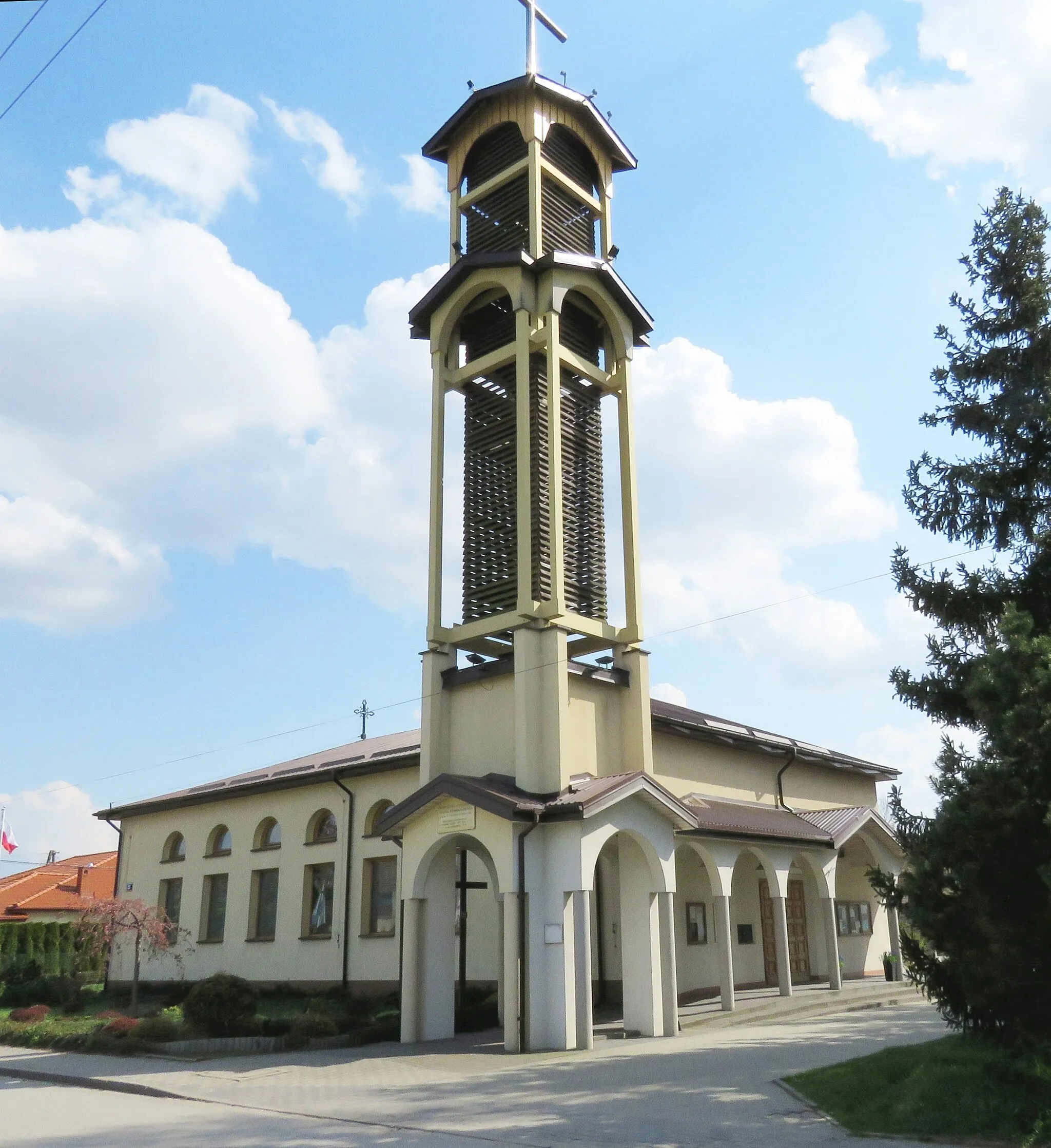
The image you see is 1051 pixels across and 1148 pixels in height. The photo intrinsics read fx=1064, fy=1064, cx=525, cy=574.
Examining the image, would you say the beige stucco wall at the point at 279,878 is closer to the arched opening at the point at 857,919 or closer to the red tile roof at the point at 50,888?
the arched opening at the point at 857,919

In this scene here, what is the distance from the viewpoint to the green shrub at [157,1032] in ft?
57.9

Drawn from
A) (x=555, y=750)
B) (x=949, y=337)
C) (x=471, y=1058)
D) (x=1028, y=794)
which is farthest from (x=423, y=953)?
(x=949, y=337)

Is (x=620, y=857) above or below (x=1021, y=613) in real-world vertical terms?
below

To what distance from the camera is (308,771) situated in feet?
87.9

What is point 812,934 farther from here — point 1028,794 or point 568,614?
point 1028,794

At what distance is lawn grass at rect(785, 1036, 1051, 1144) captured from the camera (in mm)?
8969

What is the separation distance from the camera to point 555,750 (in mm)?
17828

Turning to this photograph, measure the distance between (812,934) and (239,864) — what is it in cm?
1488

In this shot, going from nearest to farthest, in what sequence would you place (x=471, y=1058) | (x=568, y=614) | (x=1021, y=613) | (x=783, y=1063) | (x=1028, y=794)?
(x=1028, y=794) < (x=1021, y=613) < (x=783, y=1063) < (x=471, y=1058) < (x=568, y=614)

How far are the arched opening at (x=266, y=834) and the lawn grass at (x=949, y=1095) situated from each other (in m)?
18.9

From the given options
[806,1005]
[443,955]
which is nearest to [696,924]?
[806,1005]

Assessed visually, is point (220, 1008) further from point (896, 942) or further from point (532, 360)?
point (896, 942)

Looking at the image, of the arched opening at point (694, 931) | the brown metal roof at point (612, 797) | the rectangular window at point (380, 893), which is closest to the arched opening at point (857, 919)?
the arched opening at point (694, 931)

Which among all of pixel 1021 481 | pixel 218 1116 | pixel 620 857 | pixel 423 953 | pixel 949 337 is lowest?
Answer: pixel 218 1116
